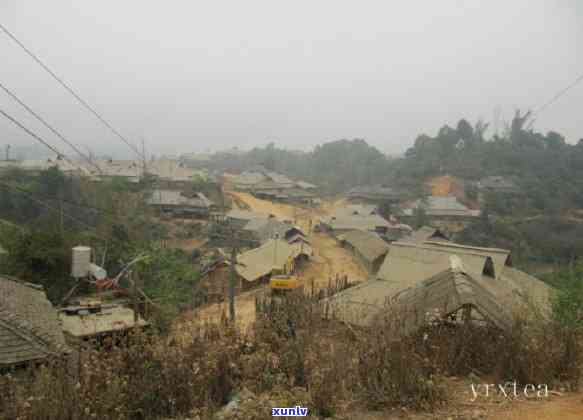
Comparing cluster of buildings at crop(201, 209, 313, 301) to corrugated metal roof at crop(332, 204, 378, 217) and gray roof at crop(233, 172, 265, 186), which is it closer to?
corrugated metal roof at crop(332, 204, 378, 217)

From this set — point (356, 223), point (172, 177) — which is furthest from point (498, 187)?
point (172, 177)

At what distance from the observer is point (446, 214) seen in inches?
1683

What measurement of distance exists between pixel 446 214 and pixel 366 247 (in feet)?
57.8

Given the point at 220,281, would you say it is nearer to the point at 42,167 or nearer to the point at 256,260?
the point at 256,260

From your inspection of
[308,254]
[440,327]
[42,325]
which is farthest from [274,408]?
[308,254]

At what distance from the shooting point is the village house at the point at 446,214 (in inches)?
1620

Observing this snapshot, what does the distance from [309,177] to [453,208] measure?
37997 mm

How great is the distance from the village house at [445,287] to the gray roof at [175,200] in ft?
77.9

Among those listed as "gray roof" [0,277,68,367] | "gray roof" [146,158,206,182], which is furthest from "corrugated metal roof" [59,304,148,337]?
"gray roof" [146,158,206,182]

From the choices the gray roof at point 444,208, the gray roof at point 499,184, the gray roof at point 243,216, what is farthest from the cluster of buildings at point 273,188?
the gray roof at point 499,184

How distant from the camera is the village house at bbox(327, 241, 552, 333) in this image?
5.78 metres

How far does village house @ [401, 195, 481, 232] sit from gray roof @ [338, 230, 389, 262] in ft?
37.9

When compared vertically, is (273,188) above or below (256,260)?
above

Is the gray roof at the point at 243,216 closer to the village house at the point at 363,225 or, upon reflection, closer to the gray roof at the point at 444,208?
the village house at the point at 363,225
